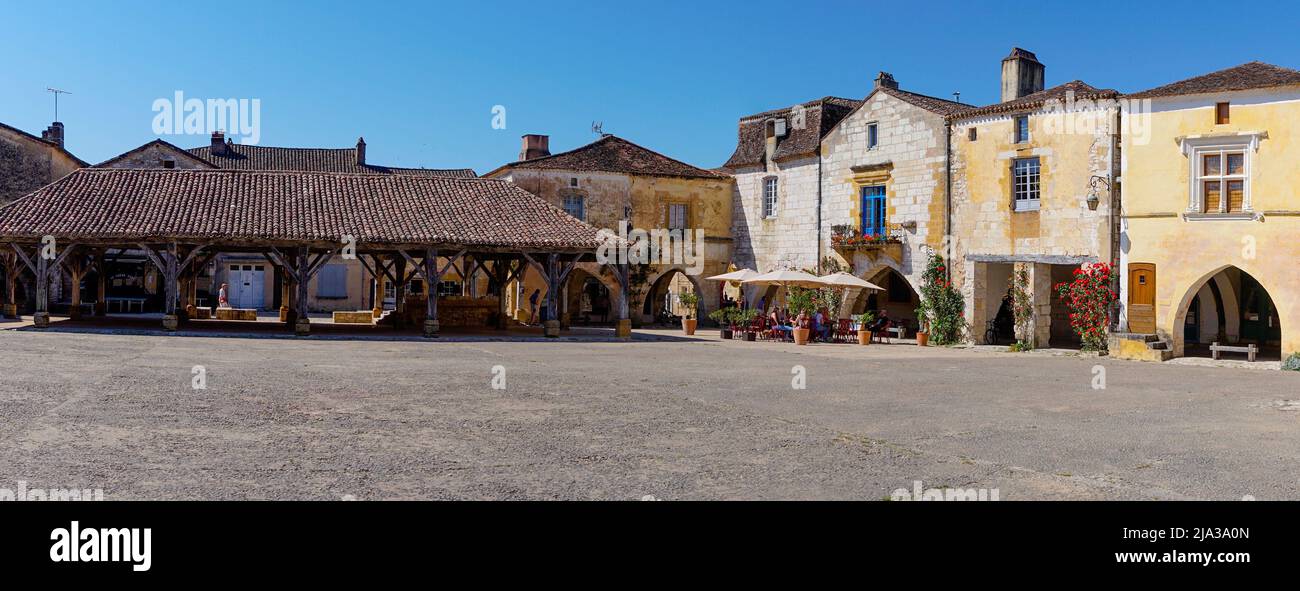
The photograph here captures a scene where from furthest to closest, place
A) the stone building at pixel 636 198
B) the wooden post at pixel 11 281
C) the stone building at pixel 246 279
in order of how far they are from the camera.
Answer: the stone building at pixel 246 279
the stone building at pixel 636 198
the wooden post at pixel 11 281

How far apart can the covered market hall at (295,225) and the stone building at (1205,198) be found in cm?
1087

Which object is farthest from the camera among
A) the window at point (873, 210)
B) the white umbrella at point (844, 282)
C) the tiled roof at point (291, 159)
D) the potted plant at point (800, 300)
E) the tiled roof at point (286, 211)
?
the tiled roof at point (291, 159)

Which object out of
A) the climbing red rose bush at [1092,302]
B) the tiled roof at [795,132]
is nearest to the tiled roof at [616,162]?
the tiled roof at [795,132]

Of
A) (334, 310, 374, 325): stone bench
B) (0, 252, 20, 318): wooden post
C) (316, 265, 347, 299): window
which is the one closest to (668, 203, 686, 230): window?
(334, 310, 374, 325): stone bench

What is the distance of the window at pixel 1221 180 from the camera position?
18.5 metres

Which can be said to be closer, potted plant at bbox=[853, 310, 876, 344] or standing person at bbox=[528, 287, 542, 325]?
potted plant at bbox=[853, 310, 876, 344]

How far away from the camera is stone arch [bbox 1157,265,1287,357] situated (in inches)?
734

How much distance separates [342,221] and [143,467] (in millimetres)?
14349

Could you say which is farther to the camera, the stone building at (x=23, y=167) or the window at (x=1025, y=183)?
the stone building at (x=23, y=167)

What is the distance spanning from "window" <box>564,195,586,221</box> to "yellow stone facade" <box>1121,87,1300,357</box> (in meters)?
15.0

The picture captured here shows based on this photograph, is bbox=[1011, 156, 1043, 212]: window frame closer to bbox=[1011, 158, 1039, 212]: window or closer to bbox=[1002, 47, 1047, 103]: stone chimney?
bbox=[1011, 158, 1039, 212]: window

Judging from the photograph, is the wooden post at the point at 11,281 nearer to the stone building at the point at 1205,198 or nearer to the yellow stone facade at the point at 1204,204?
the stone building at the point at 1205,198
